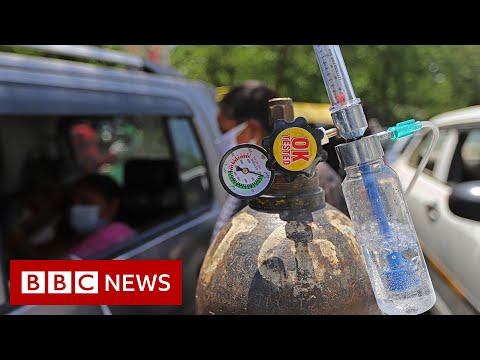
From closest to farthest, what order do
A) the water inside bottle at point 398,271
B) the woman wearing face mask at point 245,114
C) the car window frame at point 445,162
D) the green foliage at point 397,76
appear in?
1. the water inside bottle at point 398,271
2. the woman wearing face mask at point 245,114
3. the car window frame at point 445,162
4. the green foliage at point 397,76

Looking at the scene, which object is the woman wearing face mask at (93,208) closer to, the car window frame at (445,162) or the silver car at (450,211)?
the silver car at (450,211)

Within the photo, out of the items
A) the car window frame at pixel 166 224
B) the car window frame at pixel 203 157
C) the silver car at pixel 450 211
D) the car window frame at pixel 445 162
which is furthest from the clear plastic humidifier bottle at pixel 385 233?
the car window frame at pixel 445 162

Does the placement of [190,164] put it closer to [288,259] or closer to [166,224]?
[166,224]

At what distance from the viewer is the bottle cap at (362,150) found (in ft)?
2.86

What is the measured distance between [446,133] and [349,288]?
107 inches

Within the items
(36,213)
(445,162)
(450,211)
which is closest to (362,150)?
(450,211)

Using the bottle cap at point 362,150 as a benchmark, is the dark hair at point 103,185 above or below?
above

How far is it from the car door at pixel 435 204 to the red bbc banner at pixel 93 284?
5.56 ft

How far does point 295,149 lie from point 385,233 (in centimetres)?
23

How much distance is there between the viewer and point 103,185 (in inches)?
104

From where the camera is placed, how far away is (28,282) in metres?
1.30

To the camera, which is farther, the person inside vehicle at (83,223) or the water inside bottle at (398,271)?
the person inside vehicle at (83,223)

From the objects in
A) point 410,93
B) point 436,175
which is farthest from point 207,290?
point 410,93
